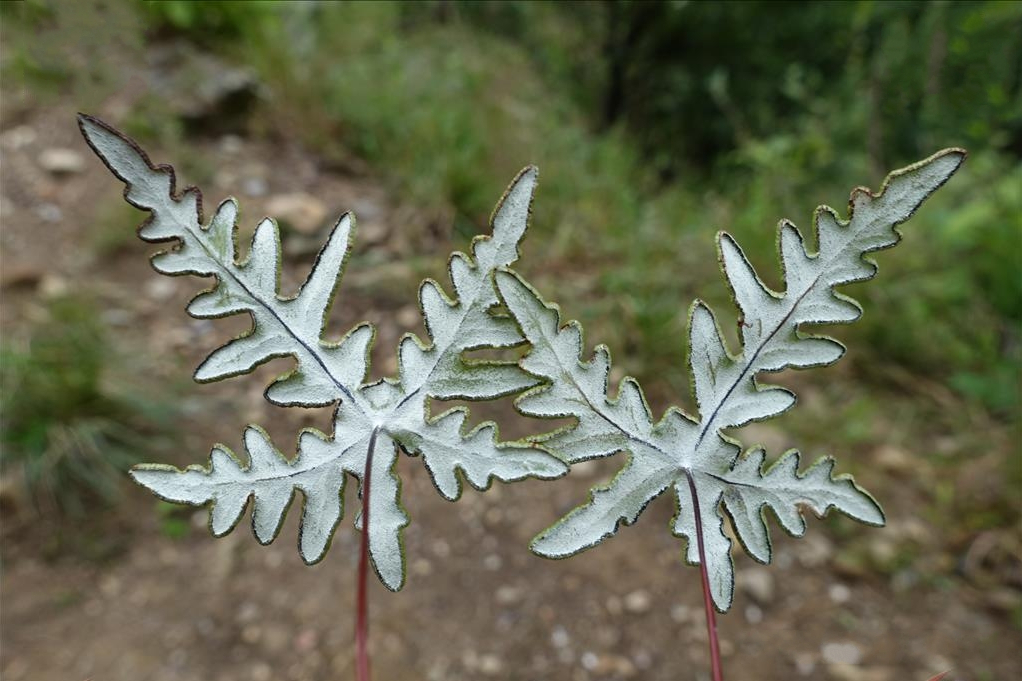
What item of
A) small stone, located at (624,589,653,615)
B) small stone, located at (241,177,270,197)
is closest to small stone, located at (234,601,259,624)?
small stone, located at (624,589,653,615)

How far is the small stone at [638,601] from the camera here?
5.12 feet

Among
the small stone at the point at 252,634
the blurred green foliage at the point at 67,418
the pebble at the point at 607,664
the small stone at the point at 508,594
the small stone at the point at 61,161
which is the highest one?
the small stone at the point at 61,161

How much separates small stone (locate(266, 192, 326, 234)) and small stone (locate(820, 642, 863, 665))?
1881 mm

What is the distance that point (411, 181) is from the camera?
262cm

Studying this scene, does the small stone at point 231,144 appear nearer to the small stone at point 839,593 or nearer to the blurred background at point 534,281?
the blurred background at point 534,281

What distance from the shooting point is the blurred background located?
151 cm

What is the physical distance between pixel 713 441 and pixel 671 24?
9.80ft

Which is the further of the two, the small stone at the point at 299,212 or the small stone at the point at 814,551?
the small stone at the point at 299,212

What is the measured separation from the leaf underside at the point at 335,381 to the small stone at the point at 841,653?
127 centimetres

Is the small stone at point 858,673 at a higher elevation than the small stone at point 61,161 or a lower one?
lower

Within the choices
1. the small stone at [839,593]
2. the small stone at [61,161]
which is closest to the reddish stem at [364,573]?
the small stone at [839,593]

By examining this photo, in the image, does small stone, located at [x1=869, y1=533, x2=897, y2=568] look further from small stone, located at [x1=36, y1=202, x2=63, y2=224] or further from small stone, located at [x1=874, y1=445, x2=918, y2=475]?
small stone, located at [x1=36, y1=202, x2=63, y2=224]

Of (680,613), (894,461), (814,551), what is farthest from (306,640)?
(894,461)

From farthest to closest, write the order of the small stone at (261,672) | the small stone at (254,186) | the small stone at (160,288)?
the small stone at (254,186), the small stone at (160,288), the small stone at (261,672)
